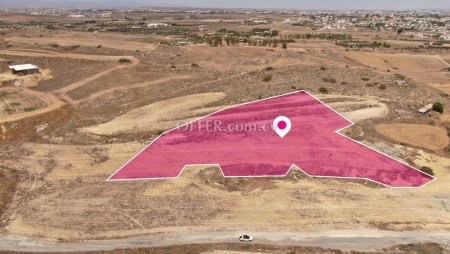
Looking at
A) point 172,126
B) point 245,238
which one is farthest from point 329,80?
point 245,238

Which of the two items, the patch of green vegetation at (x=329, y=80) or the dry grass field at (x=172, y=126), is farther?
the patch of green vegetation at (x=329, y=80)

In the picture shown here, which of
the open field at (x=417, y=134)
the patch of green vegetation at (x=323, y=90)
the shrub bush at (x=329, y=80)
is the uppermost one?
the shrub bush at (x=329, y=80)

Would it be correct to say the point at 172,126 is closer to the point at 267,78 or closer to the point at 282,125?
the point at 282,125

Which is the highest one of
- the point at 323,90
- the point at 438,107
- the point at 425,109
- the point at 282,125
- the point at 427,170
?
the point at 323,90

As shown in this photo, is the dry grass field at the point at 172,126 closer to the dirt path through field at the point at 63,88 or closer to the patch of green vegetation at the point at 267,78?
the dirt path through field at the point at 63,88

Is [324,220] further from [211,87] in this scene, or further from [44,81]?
[44,81]

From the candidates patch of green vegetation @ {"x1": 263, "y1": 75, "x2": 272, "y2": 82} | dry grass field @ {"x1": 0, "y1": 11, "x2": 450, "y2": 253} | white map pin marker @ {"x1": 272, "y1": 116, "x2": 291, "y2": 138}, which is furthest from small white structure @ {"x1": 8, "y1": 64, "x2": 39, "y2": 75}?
white map pin marker @ {"x1": 272, "y1": 116, "x2": 291, "y2": 138}

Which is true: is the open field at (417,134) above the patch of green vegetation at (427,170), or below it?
above

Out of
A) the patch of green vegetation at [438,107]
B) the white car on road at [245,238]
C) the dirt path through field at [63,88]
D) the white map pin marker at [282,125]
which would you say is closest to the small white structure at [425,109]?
the patch of green vegetation at [438,107]

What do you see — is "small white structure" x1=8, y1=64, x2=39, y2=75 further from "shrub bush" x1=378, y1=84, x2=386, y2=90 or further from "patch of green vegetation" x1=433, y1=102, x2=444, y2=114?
"patch of green vegetation" x1=433, y1=102, x2=444, y2=114
